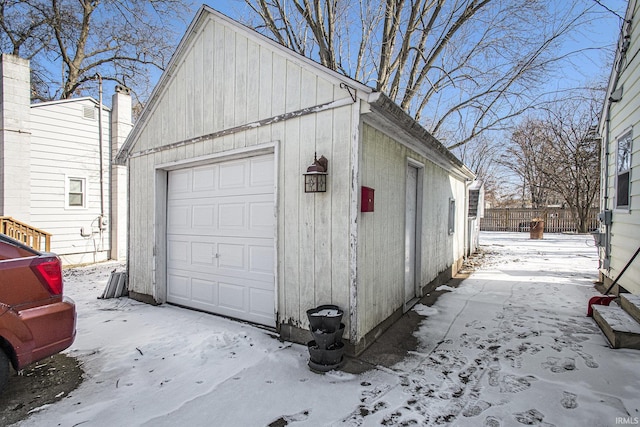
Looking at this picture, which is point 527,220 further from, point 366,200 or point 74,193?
point 74,193

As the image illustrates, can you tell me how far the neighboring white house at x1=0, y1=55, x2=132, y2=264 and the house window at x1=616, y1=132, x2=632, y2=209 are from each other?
458 inches

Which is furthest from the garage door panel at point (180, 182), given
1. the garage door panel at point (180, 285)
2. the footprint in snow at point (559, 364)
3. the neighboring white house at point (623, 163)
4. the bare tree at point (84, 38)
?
the bare tree at point (84, 38)

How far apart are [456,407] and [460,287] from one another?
4.22 metres

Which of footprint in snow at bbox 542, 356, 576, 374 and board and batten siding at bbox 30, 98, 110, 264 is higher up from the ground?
board and batten siding at bbox 30, 98, 110, 264

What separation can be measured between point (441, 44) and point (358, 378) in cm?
1117

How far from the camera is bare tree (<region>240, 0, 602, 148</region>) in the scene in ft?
31.4

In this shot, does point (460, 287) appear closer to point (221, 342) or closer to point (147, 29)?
point (221, 342)

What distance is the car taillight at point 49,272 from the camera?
2.47 m

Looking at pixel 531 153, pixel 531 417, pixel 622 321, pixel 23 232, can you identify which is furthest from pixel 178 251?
pixel 531 153

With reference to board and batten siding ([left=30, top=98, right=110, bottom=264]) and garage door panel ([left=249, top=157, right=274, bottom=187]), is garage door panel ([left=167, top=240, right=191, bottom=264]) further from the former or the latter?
board and batten siding ([left=30, top=98, right=110, bottom=264])

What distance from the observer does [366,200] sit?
10.5 feet

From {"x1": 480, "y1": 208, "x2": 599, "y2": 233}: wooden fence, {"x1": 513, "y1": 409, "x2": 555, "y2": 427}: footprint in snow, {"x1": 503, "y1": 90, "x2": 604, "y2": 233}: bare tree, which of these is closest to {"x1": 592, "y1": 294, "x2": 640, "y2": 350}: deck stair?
{"x1": 513, "y1": 409, "x2": 555, "y2": 427}: footprint in snow

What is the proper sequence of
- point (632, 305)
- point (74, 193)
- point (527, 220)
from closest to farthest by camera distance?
1. point (632, 305)
2. point (74, 193)
3. point (527, 220)

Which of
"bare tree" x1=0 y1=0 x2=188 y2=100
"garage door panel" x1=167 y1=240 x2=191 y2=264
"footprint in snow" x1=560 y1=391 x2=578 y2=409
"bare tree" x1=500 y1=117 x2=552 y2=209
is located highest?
"bare tree" x1=0 y1=0 x2=188 y2=100
